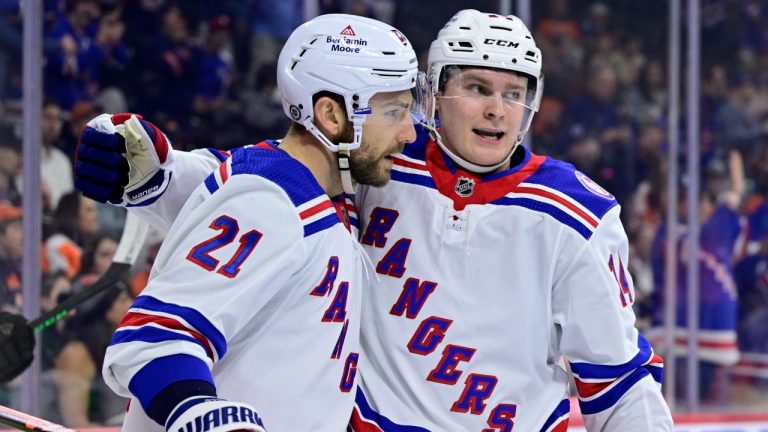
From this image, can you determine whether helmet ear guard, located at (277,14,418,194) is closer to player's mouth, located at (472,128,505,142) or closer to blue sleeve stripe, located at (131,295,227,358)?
player's mouth, located at (472,128,505,142)

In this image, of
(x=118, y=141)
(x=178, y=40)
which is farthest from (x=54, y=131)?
(x=118, y=141)

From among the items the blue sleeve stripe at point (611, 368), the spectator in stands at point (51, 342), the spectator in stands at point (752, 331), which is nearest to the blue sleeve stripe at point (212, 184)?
the blue sleeve stripe at point (611, 368)

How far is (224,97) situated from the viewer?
4.21 meters

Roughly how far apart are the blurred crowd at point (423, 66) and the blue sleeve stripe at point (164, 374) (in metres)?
2.29

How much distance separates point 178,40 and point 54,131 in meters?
0.62

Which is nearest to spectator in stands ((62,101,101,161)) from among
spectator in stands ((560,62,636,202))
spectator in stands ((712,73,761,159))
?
spectator in stands ((560,62,636,202))

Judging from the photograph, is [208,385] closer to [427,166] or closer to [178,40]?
[427,166]

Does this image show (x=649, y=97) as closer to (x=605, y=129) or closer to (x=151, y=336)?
(x=605, y=129)

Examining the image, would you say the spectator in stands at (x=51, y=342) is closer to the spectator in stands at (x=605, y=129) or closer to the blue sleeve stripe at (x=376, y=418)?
the blue sleeve stripe at (x=376, y=418)

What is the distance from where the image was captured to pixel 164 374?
1.50 metres

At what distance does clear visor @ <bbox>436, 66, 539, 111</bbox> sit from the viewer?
2.00m

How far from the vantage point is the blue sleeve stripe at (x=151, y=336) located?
1.53m

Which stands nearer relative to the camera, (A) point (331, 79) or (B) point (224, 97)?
(A) point (331, 79)

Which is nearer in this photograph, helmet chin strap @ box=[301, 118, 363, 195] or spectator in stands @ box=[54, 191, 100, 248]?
helmet chin strap @ box=[301, 118, 363, 195]
